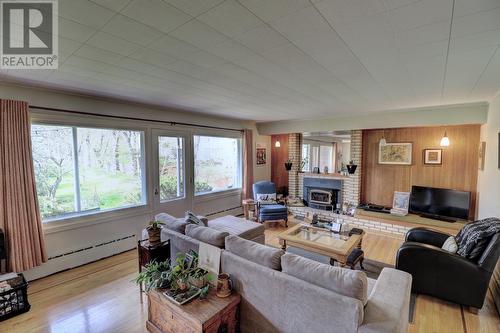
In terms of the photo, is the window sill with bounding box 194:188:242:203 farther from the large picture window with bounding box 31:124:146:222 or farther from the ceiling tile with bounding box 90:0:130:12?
the ceiling tile with bounding box 90:0:130:12

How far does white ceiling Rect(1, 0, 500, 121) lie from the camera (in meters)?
1.34

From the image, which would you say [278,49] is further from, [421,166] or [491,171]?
[421,166]

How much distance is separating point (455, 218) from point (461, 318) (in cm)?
245

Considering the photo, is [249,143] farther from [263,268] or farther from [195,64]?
[263,268]

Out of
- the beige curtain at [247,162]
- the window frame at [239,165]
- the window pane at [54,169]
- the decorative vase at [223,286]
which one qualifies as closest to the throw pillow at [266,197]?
the beige curtain at [247,162]

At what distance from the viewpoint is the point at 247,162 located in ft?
19.8

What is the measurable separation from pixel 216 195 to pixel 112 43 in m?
4.07

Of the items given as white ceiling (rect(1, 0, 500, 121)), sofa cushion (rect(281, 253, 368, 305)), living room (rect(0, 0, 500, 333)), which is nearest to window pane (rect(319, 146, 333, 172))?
living room (rect(0, 0, 500, 333))

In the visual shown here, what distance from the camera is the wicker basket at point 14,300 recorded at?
233 centimetres

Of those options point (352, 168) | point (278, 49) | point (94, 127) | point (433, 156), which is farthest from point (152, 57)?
point (433, 156)


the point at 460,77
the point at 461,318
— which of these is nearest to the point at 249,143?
the point at 460,77

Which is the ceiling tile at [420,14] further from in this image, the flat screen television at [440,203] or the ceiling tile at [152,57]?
the flat screen television at [440,203]

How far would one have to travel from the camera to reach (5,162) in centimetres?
269

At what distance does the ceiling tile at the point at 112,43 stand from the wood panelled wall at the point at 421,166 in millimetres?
4916
